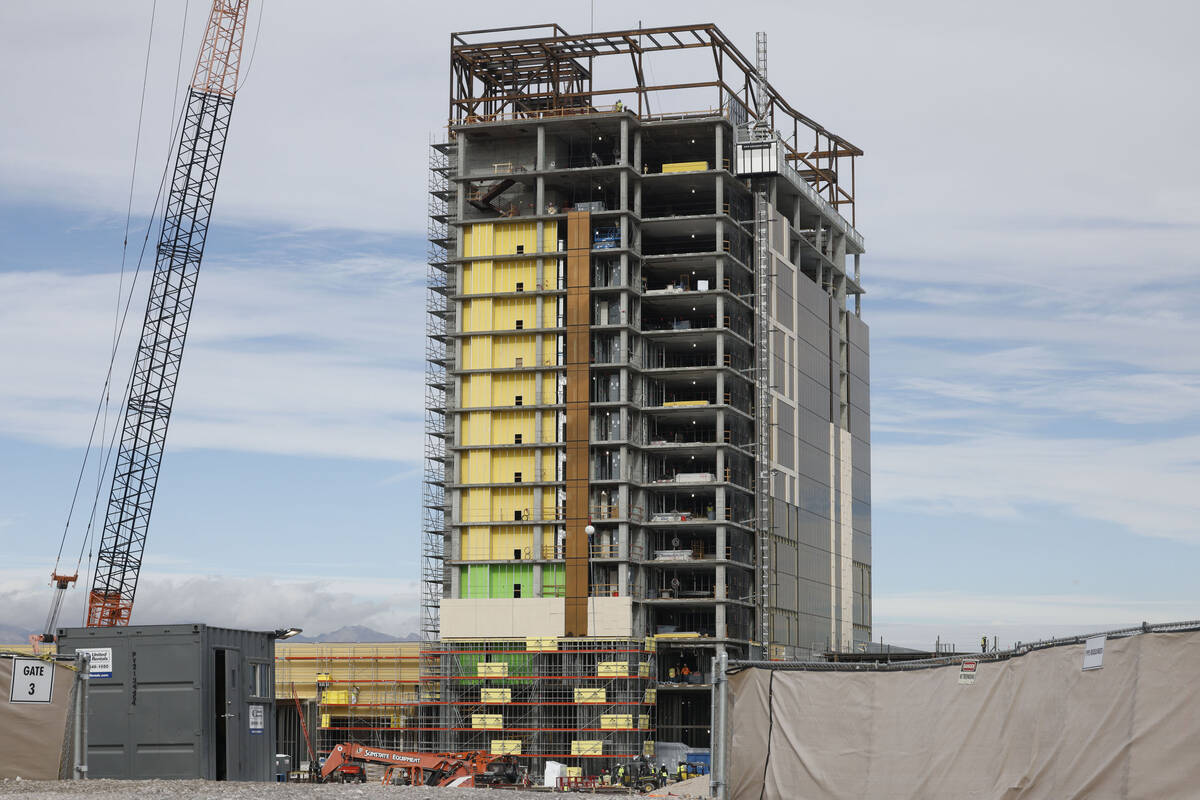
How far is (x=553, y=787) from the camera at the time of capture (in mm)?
79375

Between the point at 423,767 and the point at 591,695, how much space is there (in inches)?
1420

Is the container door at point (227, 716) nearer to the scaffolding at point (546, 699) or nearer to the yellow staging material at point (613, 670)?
the scaffolding at point (546, 699)

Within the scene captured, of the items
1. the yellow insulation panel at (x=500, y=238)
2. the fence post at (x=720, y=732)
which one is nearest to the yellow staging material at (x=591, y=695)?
the yellow insulation panel at (x=500, y=238)

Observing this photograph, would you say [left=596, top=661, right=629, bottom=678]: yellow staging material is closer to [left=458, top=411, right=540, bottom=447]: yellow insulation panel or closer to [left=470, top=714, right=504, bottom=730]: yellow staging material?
[left=470, top=714, right=504, bottom=730]: yellow staging material

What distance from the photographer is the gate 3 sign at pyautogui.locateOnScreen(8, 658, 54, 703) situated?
29.9 metres

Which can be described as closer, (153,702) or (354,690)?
(153,702)

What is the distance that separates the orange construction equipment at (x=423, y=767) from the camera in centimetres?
6712

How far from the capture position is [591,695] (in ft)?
337

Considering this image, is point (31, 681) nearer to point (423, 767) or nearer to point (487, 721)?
point (423, 767)

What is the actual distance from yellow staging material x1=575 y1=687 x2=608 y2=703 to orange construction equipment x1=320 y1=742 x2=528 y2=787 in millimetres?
29308

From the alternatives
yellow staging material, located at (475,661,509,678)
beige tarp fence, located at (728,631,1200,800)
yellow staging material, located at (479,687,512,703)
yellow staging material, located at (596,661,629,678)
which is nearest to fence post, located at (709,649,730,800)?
beige tarp fence, located at (728,631,1200,800)

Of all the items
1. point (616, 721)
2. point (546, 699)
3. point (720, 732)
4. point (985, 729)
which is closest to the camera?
point (985, 729)

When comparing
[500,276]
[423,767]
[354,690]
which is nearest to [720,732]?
[423,767]

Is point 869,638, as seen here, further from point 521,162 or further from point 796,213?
point 521,162
